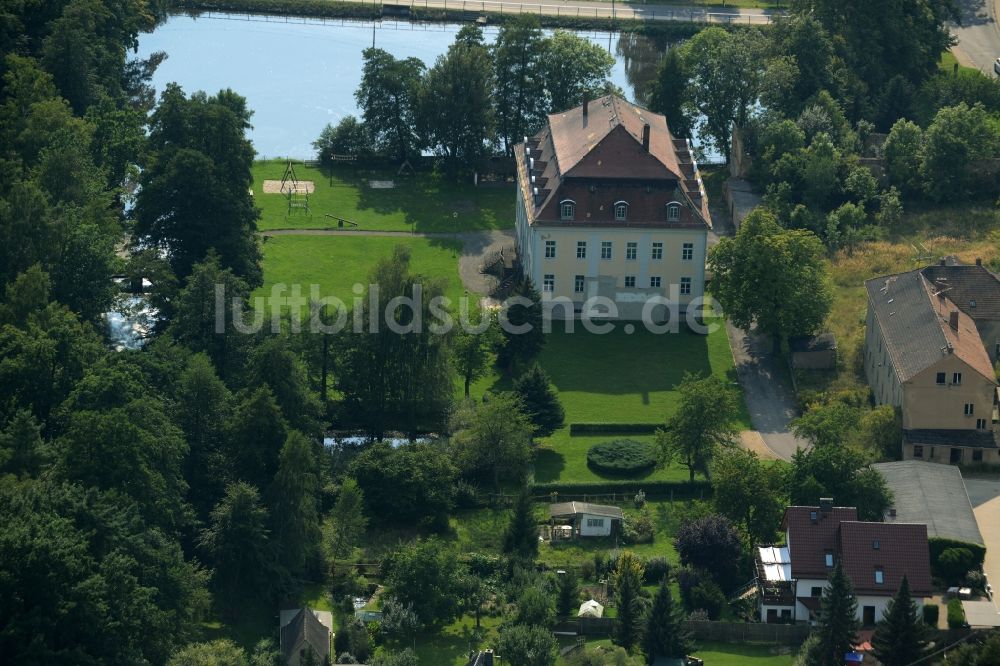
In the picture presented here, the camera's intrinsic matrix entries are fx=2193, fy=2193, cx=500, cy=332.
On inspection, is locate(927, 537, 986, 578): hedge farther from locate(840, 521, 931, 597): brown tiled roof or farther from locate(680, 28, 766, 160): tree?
locate(680, 28, 766, 160): tree

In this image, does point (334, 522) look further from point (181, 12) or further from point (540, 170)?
point (181, 12)

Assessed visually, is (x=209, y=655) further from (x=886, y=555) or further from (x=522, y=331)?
(x=522, y=331)

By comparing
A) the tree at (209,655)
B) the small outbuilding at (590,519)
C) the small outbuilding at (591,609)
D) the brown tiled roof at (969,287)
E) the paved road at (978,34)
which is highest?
the paved road at (978,34)

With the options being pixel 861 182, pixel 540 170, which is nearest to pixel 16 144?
pixel 540 170

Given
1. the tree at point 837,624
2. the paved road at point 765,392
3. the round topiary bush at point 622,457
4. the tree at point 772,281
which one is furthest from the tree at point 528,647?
the tree at point 772,281

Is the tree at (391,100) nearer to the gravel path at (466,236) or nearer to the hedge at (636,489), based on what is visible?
the gravel path at (466,236)

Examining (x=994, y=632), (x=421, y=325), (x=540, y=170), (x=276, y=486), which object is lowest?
(x=994, y=632)
